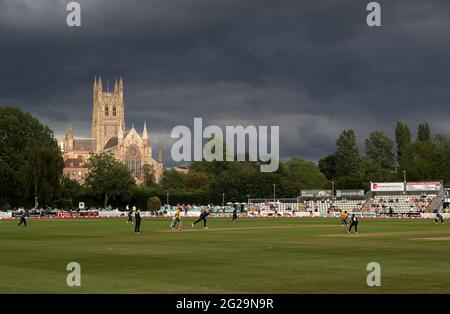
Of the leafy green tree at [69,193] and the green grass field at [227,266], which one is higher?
the leafy green tree at [69,193]

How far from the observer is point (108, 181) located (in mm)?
145750

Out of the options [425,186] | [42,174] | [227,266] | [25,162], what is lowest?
[227,266]

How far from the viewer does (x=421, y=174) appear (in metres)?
168

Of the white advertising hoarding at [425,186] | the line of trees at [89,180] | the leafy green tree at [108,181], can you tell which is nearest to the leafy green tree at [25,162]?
the line of trees at [89,180]

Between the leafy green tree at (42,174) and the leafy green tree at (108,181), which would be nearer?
the leafy green tree at (42,174)

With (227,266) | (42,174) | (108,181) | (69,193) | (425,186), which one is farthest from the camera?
(108,181)

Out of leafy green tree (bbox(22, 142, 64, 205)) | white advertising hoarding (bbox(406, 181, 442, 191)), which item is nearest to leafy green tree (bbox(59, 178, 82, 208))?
leafy green tree (bbox(22, 142, 64, 205))

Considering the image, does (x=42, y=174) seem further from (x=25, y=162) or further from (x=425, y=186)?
(x=425, y=186)

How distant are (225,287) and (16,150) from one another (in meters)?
135

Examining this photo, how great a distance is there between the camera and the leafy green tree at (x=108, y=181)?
→ 146 metres

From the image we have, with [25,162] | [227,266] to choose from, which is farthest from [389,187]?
[227,266]

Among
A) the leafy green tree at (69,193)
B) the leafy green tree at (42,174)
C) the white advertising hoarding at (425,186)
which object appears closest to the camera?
the leafy green tree at (42,174)

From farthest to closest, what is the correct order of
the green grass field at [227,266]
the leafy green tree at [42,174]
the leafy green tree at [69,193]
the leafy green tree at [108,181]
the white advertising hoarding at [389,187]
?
the leafy green tree at [108,181], the leafy green tree at [69,193], the white advertising hoarding at [389,187], the leafy green tree at [42,174], the green grass field at [227,266]

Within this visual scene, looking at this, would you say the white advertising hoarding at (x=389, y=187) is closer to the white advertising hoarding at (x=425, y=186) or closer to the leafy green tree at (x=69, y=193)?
the white advertising hoarding at (x=425, y=186)
